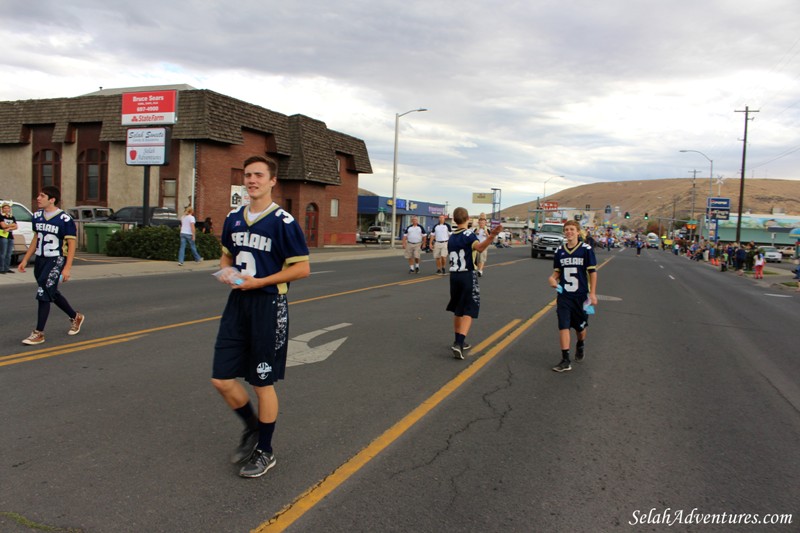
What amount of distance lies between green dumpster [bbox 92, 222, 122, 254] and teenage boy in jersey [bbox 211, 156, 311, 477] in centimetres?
1980

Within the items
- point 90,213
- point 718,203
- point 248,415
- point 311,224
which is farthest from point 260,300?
point 718,203

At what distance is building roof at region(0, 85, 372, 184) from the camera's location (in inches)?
1075

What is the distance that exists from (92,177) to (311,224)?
1261cm

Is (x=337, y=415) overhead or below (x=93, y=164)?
below

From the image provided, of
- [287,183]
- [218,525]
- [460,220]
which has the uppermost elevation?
[287,183]

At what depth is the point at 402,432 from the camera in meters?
4.36

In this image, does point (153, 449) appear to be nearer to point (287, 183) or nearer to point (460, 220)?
point (460, 220)

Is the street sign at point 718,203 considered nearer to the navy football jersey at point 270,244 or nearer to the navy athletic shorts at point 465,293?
the navy athletic shorts at point 465,293

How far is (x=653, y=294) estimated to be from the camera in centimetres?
1558

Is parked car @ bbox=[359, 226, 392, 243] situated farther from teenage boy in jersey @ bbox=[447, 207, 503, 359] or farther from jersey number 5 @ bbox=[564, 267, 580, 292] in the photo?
jersey number 5 @ bbox=[564, 267, 580, 292]

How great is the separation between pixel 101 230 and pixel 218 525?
21207 millimetres

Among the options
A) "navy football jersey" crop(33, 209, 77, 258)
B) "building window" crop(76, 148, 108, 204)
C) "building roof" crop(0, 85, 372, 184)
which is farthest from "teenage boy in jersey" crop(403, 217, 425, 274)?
"building window" crop(76, 148, 108, 204)

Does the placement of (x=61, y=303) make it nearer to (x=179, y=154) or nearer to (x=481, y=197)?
(x=179, y=154)

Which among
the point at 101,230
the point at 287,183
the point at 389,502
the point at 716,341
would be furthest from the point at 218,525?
the point at 287,183
